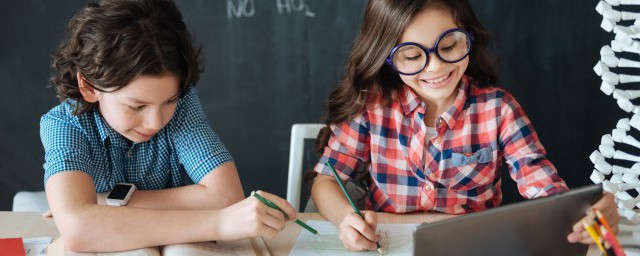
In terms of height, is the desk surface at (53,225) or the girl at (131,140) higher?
the girl at (131,140)

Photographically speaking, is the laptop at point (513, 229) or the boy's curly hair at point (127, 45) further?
the boy's curly hair at point (127, 45)

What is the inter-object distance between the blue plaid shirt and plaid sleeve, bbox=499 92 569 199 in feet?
2.10

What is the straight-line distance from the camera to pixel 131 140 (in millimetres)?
1672

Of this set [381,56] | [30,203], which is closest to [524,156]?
[381,56]

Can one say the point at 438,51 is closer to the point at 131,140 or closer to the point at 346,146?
the point at 346,146

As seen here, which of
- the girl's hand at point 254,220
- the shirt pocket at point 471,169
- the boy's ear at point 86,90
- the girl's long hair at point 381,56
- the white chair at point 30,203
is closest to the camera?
the girl's hand at point 254,220

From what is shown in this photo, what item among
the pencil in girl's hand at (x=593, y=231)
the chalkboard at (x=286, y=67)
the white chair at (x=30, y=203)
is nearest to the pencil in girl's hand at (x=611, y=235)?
the pencil in girl's hand at (x=593, y=231)

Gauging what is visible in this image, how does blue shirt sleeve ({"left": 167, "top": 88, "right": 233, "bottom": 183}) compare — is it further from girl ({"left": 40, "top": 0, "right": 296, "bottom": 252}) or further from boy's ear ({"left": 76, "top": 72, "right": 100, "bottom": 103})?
boy's ear ({"left": 76, "top": 72, "right": 100, "bottom": 103})

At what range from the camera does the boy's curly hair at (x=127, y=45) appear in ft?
4.79

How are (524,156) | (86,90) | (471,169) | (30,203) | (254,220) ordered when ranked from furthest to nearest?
(30,203) → (471,169) → (524,156) → (86,90) → (254,220)

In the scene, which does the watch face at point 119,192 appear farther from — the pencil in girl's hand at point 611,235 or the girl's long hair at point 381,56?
the pencil in girl's hand at point 611,235

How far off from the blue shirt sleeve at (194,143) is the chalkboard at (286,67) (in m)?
0.73

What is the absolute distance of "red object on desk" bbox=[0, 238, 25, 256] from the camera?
4.78 ft

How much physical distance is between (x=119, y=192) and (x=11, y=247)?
0.79ft
